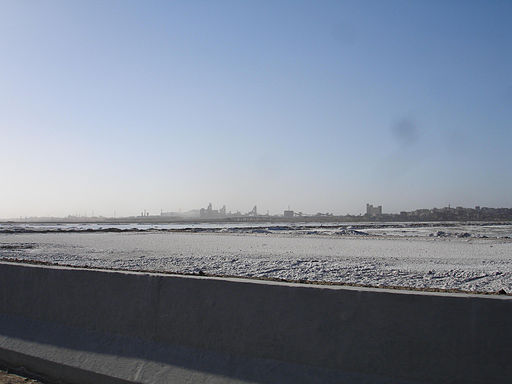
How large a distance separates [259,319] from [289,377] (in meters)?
0.61

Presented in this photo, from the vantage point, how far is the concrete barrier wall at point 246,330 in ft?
13.2

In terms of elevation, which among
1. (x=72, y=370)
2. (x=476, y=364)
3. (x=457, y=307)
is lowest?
(x=72, y=370)

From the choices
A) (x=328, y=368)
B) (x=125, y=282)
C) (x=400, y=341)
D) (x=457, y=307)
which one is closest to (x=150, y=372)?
(x=125, y=282)

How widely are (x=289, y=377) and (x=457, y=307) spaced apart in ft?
4.97

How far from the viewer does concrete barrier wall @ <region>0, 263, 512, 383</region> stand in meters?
4.04

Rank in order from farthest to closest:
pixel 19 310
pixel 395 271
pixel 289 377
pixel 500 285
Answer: pixel 395 271 → pixel 500 285 → pixel 19 310 → pixel 289 377

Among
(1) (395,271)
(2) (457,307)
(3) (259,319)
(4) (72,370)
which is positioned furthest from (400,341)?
(1) (395,271)

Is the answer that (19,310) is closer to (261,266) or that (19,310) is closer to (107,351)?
(107,351)

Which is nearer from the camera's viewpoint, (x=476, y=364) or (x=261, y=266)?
(x=476, y=364)

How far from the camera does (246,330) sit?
4.90 meters

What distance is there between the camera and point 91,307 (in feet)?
19.5

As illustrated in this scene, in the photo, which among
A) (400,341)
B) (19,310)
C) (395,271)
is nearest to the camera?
(400,341)

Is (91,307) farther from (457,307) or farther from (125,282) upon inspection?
(457,307)

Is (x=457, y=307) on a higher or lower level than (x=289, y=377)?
higher
